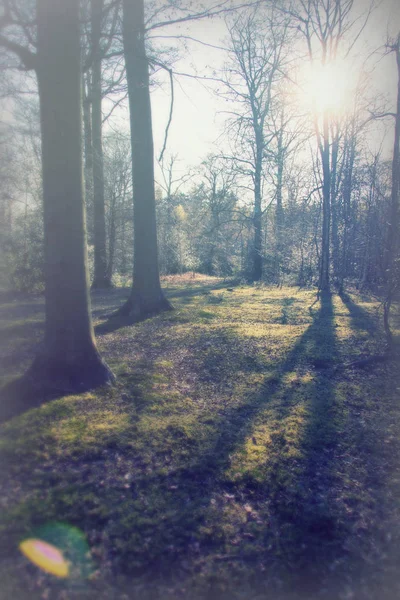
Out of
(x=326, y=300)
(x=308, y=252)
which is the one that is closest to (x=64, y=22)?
(x=326, y=300)

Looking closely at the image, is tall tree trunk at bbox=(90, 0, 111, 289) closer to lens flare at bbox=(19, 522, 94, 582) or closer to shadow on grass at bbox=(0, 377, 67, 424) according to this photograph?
shadow on grass at bbox=(0, 377, 67, 424)

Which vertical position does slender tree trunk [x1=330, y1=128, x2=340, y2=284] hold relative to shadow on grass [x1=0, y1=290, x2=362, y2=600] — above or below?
above

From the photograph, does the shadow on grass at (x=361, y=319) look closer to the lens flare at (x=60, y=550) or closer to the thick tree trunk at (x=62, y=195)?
the thick tree trunk at (x=62, y=195)

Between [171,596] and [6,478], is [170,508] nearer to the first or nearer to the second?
[171,596]

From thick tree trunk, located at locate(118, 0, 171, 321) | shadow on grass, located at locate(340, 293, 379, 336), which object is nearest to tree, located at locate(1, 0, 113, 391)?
thick tree trunk, located at locate(118, 0, 171, 321)

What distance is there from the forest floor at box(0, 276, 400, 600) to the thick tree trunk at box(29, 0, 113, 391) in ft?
1.84

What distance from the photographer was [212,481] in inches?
113

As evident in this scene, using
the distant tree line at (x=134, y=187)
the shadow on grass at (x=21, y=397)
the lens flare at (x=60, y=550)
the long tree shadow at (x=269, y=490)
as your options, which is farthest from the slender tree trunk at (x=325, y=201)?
the lens flare at (x=60, y=550)

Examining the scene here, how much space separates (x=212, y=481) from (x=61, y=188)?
125 inches

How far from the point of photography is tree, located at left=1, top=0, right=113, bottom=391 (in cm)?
378

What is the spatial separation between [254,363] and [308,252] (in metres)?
11.9

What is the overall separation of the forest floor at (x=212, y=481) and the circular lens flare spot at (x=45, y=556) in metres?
0.04

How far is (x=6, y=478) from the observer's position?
2725 mm

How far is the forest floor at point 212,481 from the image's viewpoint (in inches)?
82.5
